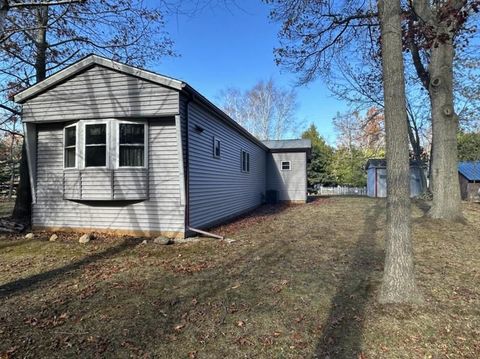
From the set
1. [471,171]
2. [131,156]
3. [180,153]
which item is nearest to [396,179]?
[180,153]

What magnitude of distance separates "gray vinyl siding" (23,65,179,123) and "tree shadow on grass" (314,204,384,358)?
198 inches

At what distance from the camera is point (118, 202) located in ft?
27.0

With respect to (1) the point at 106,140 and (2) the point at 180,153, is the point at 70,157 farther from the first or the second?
(2) the point at 180,153

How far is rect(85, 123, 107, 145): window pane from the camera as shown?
26.8 ft

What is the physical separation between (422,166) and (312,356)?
25.2m

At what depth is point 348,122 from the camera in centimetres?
4088

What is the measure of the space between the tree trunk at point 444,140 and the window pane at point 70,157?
10.3 meters

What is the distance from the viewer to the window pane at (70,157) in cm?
859

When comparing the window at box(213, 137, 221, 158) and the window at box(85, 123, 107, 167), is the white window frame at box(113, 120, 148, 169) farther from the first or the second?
the window at box(213, 137, 221, 158)

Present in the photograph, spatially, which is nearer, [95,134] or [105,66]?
[105,66]

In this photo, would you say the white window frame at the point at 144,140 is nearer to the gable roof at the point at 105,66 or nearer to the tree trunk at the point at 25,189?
the gable roof at the point at 105,66

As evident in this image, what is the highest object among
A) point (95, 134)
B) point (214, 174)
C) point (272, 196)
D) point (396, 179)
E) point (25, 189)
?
point (95, 134)

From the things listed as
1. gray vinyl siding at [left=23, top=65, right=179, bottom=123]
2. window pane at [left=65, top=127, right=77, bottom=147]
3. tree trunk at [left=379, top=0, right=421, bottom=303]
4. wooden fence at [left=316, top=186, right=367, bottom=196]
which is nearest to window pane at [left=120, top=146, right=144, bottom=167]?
gray vinyl siding at [left=23, top=65, right=179, bottom=123]

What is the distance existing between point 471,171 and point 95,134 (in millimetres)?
30443
